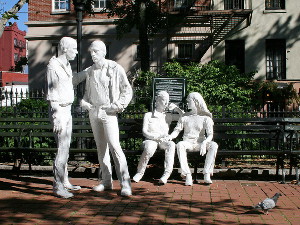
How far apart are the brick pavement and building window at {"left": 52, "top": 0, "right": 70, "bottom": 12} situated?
66.1ft

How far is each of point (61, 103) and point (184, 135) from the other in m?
2.42

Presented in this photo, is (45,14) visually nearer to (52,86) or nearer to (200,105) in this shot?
(200,105)

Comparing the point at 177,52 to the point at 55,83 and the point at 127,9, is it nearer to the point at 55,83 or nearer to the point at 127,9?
the point at 127,9

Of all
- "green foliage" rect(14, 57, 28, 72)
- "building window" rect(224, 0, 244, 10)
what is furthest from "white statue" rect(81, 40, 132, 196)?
"green foliage" rect(14, 57, 28, 72)

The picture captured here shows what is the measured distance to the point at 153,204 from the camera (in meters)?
6.18

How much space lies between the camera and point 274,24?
25.1 metres

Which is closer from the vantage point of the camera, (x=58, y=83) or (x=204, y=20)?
(x=58, y=83)

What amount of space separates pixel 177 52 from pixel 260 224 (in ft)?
68.7

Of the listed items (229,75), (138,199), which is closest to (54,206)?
(138,199)

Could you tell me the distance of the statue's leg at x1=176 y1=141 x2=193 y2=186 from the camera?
764 cm

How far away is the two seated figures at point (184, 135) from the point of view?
25.3ft

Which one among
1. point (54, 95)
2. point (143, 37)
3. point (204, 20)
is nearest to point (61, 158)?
point (54, 95)

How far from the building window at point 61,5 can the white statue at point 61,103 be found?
68.2ft

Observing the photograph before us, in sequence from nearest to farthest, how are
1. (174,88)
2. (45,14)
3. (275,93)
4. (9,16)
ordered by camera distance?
(174,88) < (9,16) < (275,93) < (45,14)
